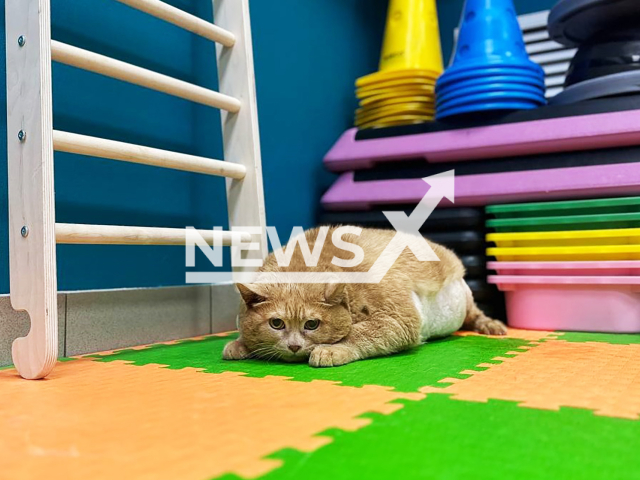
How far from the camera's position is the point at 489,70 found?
1.89 m

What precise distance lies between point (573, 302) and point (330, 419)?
126 centimetres

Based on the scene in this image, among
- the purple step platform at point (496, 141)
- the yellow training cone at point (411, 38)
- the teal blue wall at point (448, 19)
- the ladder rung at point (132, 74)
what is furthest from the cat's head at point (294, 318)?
the teal blue wall at point (448, 19)

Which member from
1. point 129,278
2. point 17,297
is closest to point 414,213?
point 129,278

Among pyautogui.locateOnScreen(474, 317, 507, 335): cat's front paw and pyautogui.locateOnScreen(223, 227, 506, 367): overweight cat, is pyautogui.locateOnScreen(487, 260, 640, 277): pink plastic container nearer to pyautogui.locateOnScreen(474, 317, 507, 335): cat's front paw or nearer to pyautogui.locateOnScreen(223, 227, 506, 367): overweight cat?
pyautogui.locateOnScreen(474, 317, 507, 335): cat's front paw

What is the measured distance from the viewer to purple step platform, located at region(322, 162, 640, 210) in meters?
1.75

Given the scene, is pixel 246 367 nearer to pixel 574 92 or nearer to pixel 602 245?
pixel 602 245

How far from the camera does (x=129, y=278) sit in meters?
1.61

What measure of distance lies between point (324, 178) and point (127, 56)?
39.2 inches

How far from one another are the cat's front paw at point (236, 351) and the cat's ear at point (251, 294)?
0.11 meters

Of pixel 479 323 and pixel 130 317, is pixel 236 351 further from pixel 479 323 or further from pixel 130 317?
pixel 479 323

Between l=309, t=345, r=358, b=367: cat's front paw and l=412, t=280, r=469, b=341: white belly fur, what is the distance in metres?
0.26

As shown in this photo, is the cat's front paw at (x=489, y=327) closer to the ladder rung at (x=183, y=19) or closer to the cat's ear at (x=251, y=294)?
the cat's ear at (x=251, y=294)

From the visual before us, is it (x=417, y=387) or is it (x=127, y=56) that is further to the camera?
(x=127, y=56)

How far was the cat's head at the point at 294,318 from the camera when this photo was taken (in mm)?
1295
